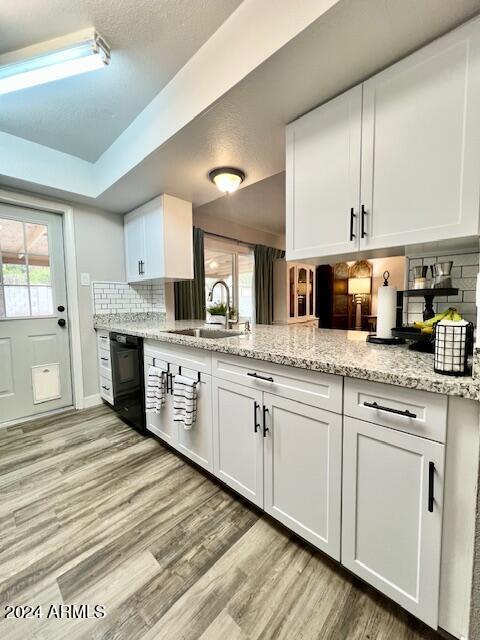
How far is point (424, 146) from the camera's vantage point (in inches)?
42.8

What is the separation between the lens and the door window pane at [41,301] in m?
2.62

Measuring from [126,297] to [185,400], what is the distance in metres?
2.03

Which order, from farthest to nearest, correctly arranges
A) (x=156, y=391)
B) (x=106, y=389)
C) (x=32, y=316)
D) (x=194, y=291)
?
(x=194, y=291)
(x=106, y=389)
(x=32, y=316)
(x=156, y=391)

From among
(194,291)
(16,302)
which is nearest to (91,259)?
(16,302)

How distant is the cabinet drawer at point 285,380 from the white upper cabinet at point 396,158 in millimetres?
689

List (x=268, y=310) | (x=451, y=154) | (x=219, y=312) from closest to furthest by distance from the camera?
(x=451, y=154)
(x=219, y=312)
(x=268, y=310)

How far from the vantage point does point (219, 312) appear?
8.09ft

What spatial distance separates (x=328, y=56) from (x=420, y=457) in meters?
1.58

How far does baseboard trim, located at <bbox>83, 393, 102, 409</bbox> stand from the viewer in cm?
290

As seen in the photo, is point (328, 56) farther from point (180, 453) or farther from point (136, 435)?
point (136, 435)

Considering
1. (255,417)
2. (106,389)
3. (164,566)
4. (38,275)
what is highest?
(38,275)

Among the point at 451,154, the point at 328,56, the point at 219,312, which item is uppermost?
the point at 328,56

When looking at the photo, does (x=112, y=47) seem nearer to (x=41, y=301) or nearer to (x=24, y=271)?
(x=24, y=271)

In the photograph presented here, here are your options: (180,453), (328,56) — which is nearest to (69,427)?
(180,453)
